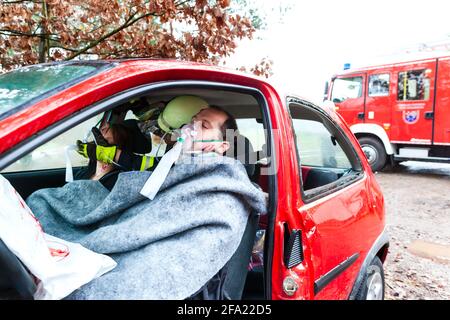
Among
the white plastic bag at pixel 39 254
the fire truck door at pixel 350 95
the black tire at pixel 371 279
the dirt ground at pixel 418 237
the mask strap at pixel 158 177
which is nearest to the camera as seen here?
the white plastic bag at pixel 39 254

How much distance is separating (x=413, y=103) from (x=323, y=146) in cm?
658

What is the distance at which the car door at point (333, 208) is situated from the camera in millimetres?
1574

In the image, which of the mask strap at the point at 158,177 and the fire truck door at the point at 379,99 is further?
the fire truck door at the point at 379,99

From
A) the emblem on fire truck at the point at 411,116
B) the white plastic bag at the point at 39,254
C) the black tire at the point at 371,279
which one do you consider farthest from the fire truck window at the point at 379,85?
the white plastic bag at the point at 39,254

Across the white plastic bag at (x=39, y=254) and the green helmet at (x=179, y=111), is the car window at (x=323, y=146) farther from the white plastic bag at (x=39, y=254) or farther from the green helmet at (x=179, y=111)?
the white plastic bag at (x=39, y=254)

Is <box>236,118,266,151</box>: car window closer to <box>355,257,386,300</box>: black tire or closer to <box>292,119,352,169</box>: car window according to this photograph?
<box>292,119,352,169</box>: car window

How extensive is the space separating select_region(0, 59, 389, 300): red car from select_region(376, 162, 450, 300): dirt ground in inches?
41.3

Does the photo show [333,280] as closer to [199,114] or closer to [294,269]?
[294,269]

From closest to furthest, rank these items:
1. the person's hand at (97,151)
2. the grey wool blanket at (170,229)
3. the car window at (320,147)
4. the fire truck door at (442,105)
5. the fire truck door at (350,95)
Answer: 1. the grey wool blanket at (170,229)
2. the person's hand at (97,151)
3. the car window at (320,147)
4. the fire truck door at (442,105)
5. the fire truck door at (350,95)

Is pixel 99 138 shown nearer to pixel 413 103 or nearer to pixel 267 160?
pixel 267 160

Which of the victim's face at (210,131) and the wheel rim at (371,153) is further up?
the victim's face at (210,131)

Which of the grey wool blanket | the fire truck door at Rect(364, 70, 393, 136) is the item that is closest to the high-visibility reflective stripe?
the grey wool blanket

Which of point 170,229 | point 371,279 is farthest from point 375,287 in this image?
point 170,229

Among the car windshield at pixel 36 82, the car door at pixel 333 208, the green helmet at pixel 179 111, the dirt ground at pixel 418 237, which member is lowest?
the dirt ground at pixel 418 237
